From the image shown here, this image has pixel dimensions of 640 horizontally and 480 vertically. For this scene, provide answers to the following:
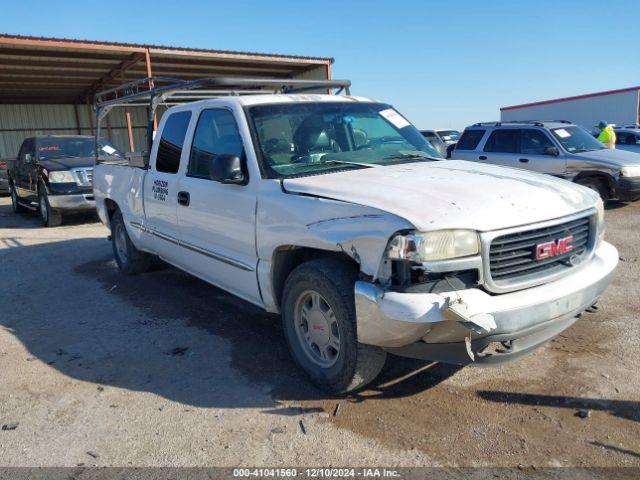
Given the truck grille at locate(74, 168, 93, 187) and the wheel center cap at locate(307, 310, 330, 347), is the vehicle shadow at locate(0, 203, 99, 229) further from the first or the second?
the wheel center cap at locate(307, 310, 330, 347)

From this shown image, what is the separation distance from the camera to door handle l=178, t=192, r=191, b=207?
4504mm

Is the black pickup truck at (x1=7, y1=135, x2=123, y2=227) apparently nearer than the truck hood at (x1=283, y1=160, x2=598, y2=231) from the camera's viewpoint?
No

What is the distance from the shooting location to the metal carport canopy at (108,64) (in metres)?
14.8

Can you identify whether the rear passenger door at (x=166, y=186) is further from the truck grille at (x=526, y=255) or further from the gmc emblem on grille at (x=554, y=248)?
the gmc emblem on grille at (x=554, y=248)

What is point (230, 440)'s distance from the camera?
2.95 metres

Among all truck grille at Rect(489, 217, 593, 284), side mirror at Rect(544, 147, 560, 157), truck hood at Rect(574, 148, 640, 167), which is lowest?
truck grille at Rect(489, 217, 593, 284)

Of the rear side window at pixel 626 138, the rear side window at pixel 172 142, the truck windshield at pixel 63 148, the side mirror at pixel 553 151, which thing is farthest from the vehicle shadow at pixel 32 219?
the rear side window at pixel 626 138

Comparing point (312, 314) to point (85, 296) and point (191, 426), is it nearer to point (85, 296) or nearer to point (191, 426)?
point (191, 426)

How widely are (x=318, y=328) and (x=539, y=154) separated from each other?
8.53 meters

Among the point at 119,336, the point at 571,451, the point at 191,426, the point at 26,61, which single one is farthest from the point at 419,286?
the point at 26,61

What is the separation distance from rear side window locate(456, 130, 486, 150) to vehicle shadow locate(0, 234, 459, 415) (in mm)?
7529

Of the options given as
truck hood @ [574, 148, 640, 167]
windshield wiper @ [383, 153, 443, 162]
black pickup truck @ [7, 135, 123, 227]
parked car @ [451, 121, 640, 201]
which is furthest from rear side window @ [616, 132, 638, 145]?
black pickup truck @ [7, 135, 123, 227]

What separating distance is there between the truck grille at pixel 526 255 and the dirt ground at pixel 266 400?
2.80ft

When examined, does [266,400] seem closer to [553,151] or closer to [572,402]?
[572,402]
